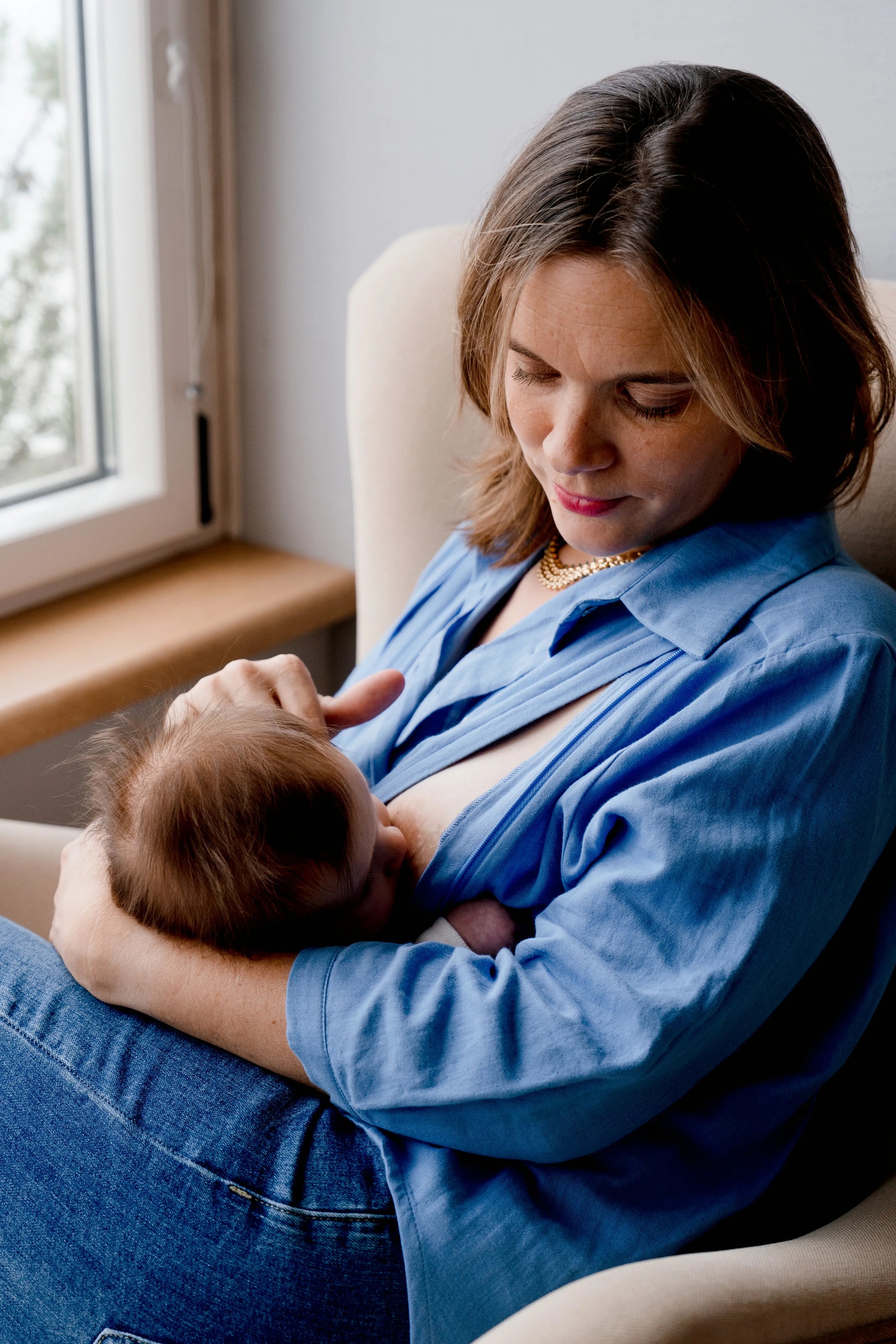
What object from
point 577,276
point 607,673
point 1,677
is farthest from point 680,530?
point 1,677

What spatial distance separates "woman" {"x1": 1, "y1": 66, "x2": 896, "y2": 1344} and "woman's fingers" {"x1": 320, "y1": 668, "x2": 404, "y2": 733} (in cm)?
15

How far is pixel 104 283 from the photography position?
5.74 ft

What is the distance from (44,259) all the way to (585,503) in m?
1.06

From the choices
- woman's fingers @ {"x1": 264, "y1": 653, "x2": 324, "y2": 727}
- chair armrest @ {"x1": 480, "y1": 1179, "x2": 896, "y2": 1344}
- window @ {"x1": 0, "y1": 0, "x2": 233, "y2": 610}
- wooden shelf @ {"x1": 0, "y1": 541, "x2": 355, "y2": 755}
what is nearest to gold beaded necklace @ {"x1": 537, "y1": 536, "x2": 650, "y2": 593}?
woman's fingers @ {"x1": 264, "y1": 653, "x2": 324, "y2": 727}

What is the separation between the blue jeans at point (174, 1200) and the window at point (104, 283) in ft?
2.94

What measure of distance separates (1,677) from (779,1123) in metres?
1.05

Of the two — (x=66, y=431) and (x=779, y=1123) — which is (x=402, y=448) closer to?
(x=66, y=431)

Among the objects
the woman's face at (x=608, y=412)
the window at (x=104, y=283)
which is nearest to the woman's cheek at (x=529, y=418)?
the woman's face at (x=608, y=412)

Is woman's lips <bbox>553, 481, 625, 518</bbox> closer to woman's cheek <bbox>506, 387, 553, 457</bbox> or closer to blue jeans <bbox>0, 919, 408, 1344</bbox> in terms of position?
woman's cheek <bbox>506, 387, 553, 457</bbox>

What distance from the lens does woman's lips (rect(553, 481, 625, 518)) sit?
37.4 inches

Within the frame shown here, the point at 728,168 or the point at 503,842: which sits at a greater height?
the point at 728,168

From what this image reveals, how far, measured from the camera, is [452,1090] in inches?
32.5

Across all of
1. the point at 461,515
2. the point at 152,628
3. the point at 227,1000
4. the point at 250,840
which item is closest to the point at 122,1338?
the point at 227,1000

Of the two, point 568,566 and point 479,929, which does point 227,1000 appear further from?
point 568,566
